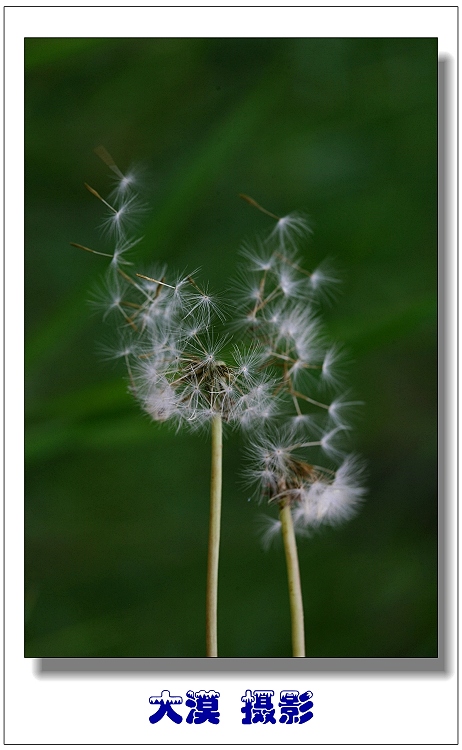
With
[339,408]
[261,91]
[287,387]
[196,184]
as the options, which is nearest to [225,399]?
[287,387]

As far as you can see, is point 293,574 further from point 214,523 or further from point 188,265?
point 188,265

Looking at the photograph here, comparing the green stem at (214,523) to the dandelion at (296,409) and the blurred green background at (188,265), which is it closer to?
the dandelion at (296,409)

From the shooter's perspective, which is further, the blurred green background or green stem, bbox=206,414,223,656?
the blurred green background

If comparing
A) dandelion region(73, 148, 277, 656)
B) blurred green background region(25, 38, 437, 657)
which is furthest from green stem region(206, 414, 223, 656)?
blurred green background region(25, 38, 437, 657)

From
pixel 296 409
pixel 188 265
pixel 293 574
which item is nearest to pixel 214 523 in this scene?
pixel 293 574

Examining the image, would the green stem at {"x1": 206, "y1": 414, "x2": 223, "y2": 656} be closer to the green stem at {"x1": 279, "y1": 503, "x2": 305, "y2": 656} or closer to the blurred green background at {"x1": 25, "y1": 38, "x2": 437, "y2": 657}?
the green stem at {"x1": 279, "y1": 503, "x2": 305, "y2": 656}

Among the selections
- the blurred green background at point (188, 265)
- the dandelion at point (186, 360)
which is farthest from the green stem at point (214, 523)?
the blurred green background at point (188, 265)
